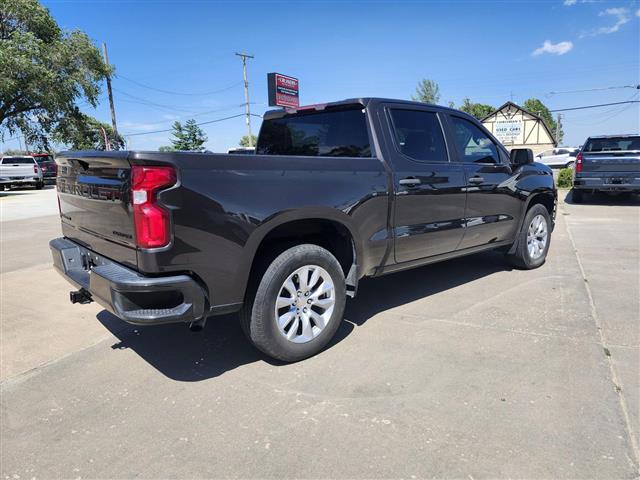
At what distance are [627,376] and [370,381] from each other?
172 cm

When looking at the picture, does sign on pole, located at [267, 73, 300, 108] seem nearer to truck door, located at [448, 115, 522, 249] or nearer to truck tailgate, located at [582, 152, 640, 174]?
truck tailgate, located at [582, 152, 640, 174]

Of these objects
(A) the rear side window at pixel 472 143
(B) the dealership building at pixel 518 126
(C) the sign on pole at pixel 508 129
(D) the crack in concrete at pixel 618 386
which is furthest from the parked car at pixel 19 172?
(C) the sign on pole at pixel 508 129

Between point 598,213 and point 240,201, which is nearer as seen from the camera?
point 240,201

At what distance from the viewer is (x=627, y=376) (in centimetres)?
315

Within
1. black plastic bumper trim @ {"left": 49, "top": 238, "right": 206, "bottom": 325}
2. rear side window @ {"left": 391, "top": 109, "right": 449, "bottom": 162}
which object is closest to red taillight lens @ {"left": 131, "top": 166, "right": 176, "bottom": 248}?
black plastic bumper trim @ {"left": 49, "top": 238, "right": 206, "bottom": 325}

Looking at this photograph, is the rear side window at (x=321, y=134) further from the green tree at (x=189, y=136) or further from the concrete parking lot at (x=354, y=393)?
the green tree at (x=189, y=136)

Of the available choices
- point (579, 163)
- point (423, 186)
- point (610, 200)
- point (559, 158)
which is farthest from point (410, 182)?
point (559, 158)

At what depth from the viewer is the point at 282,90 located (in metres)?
27.9

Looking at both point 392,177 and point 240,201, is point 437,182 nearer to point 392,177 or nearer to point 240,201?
point 392,177

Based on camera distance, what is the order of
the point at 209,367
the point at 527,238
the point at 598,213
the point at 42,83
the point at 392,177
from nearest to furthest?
the point at 209,367 → the point at 392,177 → the point at 527,238 → the point at 598,213 → the point at 42,83

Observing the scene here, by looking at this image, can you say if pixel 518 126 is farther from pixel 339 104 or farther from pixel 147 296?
pixel 147 296

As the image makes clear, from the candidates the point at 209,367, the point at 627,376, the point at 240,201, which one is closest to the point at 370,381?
the point at 209,367

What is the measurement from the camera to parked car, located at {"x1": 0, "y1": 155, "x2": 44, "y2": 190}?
76.1 ft

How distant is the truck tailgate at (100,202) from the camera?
2.77 meters
